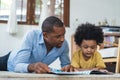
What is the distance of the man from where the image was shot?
1.47m

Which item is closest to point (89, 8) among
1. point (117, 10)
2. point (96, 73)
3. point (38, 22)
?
point (117, 10)

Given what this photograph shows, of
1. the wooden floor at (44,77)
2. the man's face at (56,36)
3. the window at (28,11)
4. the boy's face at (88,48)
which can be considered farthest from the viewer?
the window at (28,11)

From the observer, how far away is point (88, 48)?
1.96m

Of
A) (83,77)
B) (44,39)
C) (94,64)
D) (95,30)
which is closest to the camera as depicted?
(83,77)

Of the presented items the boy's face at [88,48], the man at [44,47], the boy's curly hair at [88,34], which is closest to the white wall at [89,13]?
the boy's curly hair at [88,34]

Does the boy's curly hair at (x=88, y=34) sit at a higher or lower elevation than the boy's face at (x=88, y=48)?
higher

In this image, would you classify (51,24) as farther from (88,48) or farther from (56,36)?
(88,48)

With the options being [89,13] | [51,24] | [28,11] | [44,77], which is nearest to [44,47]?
[51,24]

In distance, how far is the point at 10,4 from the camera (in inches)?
186

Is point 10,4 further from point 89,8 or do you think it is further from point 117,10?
point 117,10

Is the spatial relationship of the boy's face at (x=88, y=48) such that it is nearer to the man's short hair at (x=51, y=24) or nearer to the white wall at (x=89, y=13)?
the man's short hair at (x=51, y=24)

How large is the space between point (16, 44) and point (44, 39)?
3.25 m

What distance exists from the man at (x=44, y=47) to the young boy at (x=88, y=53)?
0.13 m

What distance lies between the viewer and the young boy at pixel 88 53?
1.95m
